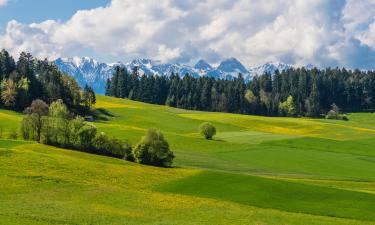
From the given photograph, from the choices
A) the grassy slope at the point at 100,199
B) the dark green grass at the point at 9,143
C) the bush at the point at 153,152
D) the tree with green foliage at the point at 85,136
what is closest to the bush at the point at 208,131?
the tree with green foliage at the point at 85,136

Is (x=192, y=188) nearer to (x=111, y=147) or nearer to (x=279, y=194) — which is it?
(x=279, y=194)

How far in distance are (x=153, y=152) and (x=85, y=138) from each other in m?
14.2

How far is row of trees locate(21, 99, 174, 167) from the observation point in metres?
73.3

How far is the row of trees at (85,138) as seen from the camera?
240 ft

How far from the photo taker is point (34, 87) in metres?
147

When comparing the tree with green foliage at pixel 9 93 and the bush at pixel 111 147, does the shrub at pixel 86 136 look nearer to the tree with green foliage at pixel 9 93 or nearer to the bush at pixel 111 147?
the bush at pixel 111 147

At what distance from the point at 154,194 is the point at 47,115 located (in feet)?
143

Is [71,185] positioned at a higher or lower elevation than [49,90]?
lower

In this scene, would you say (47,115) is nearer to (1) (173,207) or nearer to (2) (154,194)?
(2) (154,194)

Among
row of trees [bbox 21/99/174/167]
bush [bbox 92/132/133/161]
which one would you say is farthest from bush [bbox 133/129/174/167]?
bush [bbox 92/132/133/161]

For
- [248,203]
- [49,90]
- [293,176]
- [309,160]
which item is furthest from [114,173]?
[49,90]

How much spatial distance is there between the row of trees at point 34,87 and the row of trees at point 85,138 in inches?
2276

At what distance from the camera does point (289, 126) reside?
486 ft

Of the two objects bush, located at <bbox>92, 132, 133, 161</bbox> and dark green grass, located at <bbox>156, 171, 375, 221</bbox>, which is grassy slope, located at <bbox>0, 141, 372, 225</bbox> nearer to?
dark green grass, located at <bbox>156, 171, 375, 221</bbox>
